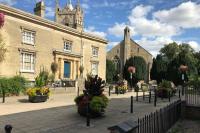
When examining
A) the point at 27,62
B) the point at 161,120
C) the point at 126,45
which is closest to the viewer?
the point at 161,120

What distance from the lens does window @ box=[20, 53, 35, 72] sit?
27.4 m

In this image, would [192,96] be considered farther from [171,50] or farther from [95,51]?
[171,50]

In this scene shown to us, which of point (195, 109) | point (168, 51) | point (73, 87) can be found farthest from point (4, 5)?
point (168, 51)

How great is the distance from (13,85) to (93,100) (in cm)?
1298

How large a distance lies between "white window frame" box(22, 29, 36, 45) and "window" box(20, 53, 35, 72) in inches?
49.9

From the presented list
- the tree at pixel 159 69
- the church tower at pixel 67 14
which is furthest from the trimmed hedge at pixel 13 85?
the church tower at pixel 67 14

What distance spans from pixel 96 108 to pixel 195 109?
240 inches

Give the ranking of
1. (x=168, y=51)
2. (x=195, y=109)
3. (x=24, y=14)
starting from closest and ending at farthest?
(x=195, y=109) < (x=24, y=14) < (x=168, y=51)

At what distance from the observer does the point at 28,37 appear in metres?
28.0

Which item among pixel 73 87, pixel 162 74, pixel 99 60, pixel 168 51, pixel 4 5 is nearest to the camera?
pixel 4 5

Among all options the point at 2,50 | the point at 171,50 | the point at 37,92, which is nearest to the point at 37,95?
the point at 37,92

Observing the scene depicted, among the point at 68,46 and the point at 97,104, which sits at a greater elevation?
the point at 68,46

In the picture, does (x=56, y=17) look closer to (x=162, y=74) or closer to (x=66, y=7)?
(x=66, y=7)

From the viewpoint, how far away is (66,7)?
7000 cm
